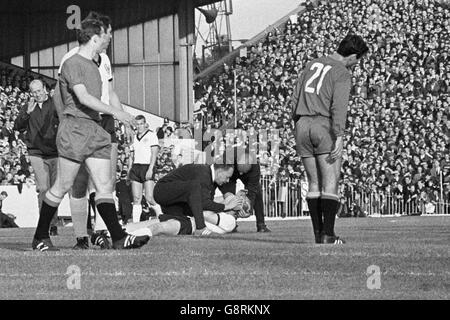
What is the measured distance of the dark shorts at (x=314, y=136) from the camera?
1201cm

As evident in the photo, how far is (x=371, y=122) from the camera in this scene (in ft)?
118

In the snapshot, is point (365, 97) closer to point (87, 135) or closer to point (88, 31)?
point (88, 31)

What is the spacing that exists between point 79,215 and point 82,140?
108 cm

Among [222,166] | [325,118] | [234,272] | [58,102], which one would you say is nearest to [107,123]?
[58,102]

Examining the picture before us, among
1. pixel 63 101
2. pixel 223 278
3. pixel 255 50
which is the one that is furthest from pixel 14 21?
pixel 223 278

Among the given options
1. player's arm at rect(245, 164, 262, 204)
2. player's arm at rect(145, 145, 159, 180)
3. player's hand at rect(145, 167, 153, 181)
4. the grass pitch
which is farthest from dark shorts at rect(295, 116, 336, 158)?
player's hand at rect(145, 167, 153, 181)

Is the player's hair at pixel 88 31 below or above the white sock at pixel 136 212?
above

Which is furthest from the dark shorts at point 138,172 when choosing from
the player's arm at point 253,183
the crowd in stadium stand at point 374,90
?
the crowd in stadium stand at point 374,90

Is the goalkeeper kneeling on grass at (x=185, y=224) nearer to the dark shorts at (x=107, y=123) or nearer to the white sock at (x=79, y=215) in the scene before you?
the white sock at (x=79, y=215)

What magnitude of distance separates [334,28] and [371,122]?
20.9ft

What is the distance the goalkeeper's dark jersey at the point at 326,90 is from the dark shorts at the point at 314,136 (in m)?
0.06

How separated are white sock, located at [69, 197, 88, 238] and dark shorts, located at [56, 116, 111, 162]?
911 millimetres

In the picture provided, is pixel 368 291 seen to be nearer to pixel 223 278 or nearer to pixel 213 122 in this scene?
Result: pixel 223 278
